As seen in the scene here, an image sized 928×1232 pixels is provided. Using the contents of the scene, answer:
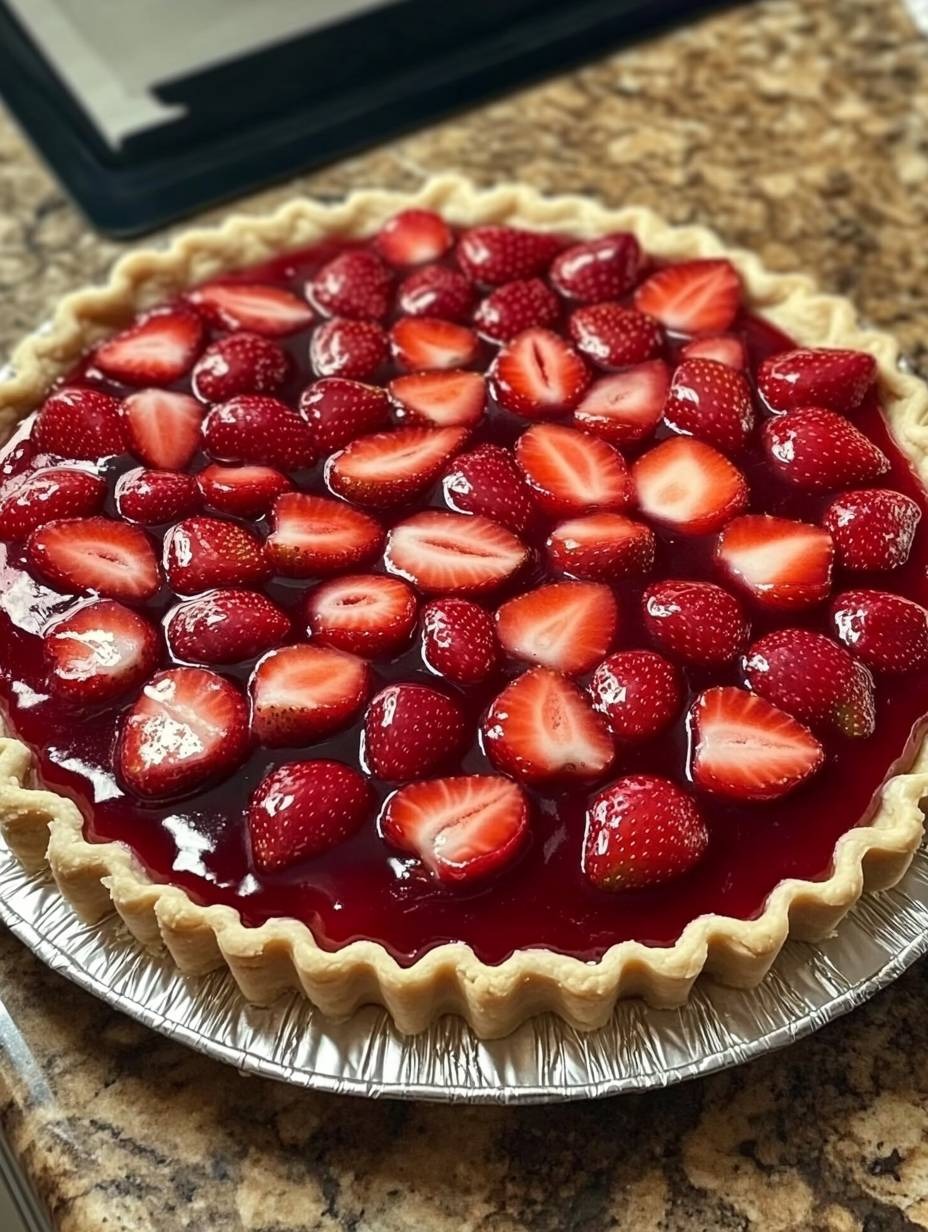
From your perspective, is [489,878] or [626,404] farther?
[626,404]

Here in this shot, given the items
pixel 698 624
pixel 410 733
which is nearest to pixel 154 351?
pixel 410 733

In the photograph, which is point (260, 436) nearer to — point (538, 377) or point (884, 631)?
point (538, 377)

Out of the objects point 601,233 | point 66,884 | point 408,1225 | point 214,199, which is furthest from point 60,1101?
point 214,199

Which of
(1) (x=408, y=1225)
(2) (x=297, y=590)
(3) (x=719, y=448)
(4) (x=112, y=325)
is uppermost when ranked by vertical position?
(4) (x=112, y=325)

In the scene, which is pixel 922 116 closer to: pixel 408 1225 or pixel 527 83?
pixel 527 83

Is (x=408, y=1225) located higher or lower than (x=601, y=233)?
lower
